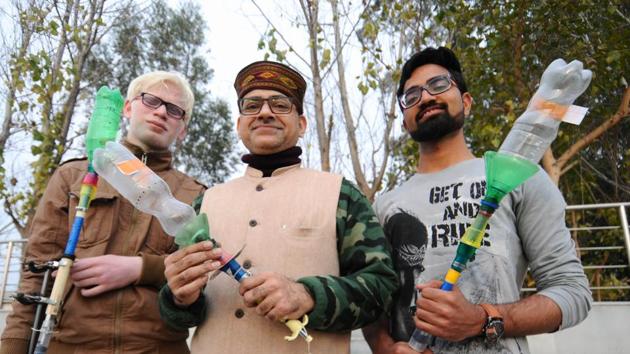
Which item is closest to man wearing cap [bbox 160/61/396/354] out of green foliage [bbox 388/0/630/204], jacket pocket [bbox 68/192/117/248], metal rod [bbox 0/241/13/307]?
jacket pocket [bbox 68/192/117/248]

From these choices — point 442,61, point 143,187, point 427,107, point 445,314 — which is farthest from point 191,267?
point 442,61

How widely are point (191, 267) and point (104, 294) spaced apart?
68cm

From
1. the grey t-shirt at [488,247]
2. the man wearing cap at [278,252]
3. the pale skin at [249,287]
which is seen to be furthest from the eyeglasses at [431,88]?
the pale skin at [249,287]

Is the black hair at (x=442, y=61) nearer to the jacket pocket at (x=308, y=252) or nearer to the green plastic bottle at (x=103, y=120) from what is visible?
the jacket pocket at (x=308, y=252)

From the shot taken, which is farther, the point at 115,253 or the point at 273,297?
the point at 115,253

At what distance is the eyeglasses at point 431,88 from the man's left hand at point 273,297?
3.46 feet

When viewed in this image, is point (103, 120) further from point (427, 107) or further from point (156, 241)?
point (427, 107)

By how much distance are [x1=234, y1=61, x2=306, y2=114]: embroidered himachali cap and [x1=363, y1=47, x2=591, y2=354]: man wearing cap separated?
0.49m

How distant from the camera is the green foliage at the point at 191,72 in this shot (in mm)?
14109

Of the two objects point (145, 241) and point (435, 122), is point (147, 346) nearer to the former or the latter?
point (145, 241)

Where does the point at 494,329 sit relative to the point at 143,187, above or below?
below

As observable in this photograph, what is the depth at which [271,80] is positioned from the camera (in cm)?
200

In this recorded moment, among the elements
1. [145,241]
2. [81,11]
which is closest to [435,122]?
[145,241]

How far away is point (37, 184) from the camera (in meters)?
6.64
